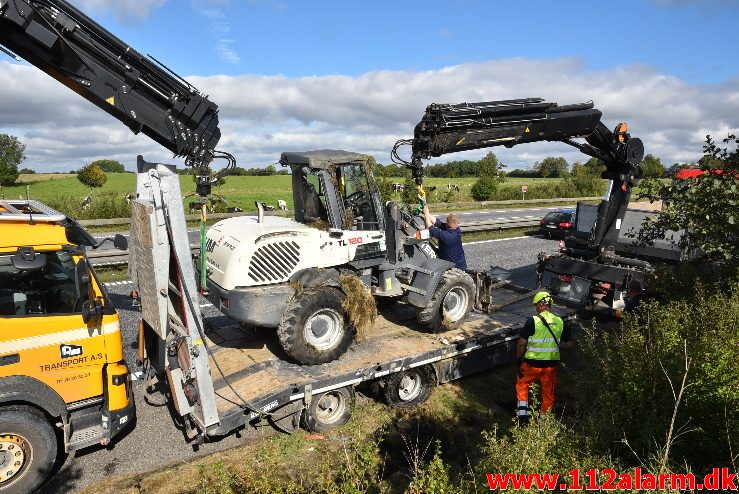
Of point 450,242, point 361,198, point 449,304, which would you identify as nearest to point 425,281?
point 449,304

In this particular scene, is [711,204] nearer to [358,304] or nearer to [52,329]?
[358,304]

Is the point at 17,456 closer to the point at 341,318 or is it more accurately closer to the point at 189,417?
the point at 189,417

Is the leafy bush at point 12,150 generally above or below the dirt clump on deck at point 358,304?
above

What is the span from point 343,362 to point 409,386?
1024 mm

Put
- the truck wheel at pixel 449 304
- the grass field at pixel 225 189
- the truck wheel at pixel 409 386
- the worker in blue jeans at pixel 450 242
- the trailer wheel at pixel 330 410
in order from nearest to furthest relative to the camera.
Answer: the trailer wheel at pixel 330 410, the truck wheel at pixel 409 386, the truck wheel at pixel 449 304, the worker in blue jeans at pixel 450 242, the grass field at pixel 225 189

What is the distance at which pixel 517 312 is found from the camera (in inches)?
317

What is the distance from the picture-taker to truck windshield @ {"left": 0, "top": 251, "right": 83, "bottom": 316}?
460cm

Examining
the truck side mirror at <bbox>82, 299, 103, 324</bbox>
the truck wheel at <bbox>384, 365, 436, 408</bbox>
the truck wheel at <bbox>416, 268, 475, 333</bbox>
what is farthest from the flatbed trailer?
the truck side mirror at <bbox>82, 299, 103, 324</bbox>

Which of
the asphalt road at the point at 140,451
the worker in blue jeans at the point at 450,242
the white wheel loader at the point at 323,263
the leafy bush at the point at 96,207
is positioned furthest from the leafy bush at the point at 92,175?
the worker in blue jeans at the point at 450,242

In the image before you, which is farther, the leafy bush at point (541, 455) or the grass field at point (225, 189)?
the grass field at point (225, 189)

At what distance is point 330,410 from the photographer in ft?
19.2

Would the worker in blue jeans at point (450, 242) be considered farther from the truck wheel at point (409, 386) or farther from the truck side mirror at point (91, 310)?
the truck side mirror at point (91, 310)

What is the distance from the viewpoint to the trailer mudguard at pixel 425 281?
6695 millimetres

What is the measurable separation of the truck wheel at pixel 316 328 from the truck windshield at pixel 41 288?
2131mm
